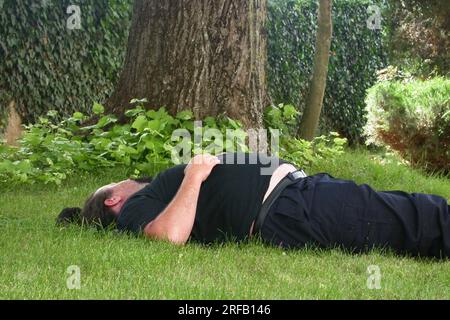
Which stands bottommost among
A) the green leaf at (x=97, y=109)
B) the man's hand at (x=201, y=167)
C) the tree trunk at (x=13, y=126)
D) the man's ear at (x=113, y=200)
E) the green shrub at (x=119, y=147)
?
the tree trunk at (x=13, y=126)

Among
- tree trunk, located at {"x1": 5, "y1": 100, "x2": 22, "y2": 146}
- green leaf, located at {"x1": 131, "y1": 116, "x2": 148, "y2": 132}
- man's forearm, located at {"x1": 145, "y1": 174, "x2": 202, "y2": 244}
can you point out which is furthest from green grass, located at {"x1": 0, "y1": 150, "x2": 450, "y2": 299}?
tree trunk, located at {"x1": 5, "y1": 100, "x2": 22, "y2": 146}

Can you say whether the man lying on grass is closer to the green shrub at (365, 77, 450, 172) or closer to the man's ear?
the man's ear

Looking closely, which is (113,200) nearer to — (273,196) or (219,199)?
(219,199)

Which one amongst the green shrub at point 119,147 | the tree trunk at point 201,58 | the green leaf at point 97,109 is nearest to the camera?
the green shrub at point 119,147

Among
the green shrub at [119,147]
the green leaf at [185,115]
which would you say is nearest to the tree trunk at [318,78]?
the green shrub at [119,147]

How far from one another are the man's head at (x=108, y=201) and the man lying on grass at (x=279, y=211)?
114mm

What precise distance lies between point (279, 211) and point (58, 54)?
21.2 ft

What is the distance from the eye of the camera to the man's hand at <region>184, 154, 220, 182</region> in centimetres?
432

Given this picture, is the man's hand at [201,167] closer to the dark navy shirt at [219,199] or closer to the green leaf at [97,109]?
the dark navy shirt at [219,199]

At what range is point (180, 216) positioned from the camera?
426cm

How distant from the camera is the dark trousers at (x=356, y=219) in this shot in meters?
4.16

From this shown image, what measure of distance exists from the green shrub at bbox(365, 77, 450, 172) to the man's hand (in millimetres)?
5862
